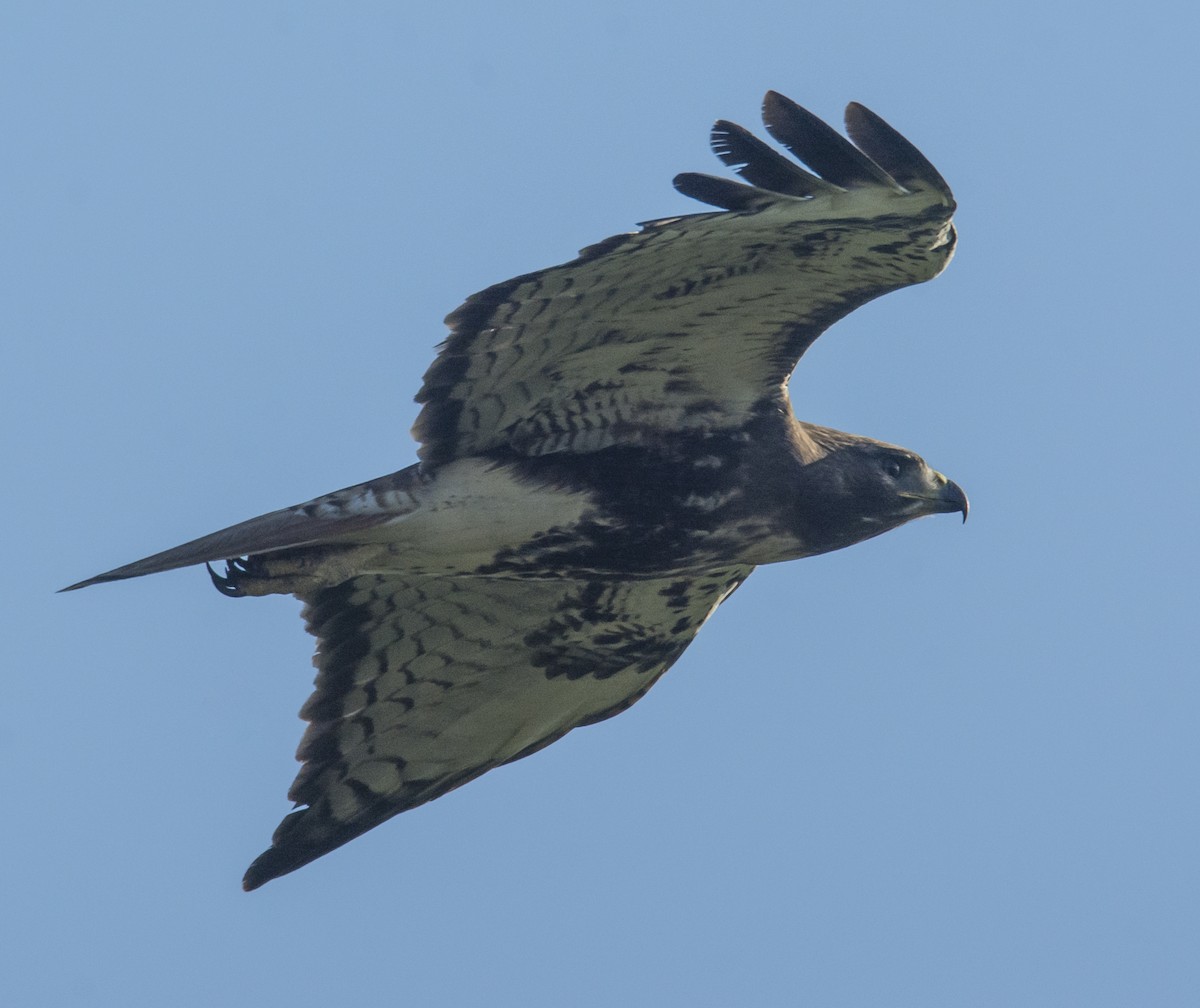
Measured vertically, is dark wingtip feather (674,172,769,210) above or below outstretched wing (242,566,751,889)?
above

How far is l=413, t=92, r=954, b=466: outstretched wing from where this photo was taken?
670 centimetres

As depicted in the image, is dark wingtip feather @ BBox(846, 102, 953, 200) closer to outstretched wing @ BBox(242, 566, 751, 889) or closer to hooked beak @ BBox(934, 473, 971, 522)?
hooked beak @ BBox(934, 473, 971, 522)

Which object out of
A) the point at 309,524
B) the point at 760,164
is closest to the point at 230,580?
the point at 309,524

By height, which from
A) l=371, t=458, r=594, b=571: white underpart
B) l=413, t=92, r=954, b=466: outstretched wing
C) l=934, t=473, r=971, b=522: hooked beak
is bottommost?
l=934, t=473, r=971, b=522: hooked beak

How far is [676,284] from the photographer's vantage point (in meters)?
7.20

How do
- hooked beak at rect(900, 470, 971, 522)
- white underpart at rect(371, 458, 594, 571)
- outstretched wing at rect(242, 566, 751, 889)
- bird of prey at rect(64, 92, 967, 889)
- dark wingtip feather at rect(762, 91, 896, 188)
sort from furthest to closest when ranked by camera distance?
outstretched wing at rect(242, 566, 751, 889), hooked beak at rect(900, 470, 971, 522), white underpart at rect(371, 458, 594, 571), bird of prey at rect(64, 92, 967, 889), dark wingtip feather at rect(762, 91, 896, 188)

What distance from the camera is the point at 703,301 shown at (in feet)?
23.9

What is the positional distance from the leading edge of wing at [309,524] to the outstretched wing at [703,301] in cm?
19

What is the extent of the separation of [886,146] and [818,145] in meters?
0.24

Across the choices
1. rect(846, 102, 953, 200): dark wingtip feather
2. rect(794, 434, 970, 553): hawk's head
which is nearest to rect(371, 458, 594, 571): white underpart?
rect(794, 434, 970, 553): hawk's head

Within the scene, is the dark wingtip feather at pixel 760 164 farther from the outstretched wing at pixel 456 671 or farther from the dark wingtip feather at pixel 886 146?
the outstretched wing at pixel 456 671

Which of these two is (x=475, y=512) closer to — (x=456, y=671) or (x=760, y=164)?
(x=456, y=671)

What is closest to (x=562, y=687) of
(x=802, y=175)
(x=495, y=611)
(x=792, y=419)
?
(x=495, y=611)

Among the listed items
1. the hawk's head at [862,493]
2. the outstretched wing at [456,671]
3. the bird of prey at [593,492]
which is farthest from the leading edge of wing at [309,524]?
the hawk's head at [862,493]
